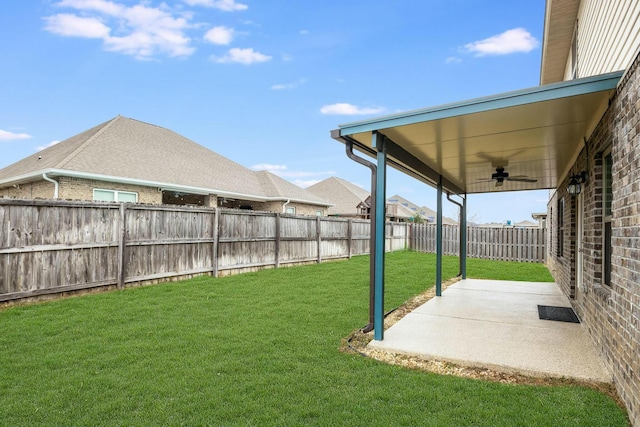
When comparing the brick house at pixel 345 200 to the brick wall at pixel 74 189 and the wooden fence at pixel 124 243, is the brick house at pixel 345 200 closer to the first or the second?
the brick wall at pixel 74 189

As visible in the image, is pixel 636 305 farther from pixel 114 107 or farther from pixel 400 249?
pixel 114 107

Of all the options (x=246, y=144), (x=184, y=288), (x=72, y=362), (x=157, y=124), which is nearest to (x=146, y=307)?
(x=184, y=288)

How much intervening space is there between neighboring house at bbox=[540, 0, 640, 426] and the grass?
1.92 feet

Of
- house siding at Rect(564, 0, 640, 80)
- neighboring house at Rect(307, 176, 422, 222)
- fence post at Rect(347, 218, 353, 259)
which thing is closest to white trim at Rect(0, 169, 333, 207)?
fence post at Rect(347, 218, 353, 259)

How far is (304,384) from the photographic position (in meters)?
3.33

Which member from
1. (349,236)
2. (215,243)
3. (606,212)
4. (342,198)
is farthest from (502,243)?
(342,198)

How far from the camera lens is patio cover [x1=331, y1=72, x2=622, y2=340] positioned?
11.5ft

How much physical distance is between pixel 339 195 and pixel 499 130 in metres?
30.7

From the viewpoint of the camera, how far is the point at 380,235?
15.3ft

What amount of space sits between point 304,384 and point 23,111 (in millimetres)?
21742

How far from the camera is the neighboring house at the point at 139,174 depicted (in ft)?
38.3

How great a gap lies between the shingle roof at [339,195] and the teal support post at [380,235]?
26.8 metres

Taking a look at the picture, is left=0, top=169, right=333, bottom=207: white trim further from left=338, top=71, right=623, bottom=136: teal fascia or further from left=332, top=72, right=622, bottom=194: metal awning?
left=338, top=71, right=623, bottom=136: teal fascia

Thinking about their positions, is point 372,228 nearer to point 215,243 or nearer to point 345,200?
point 215,243
